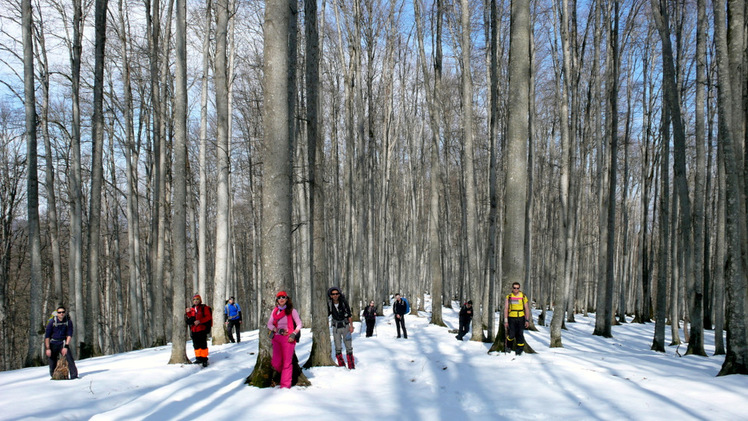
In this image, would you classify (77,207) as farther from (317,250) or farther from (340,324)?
(340,324)

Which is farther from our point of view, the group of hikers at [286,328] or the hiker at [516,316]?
the hiker at [516,316]

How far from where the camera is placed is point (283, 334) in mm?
7246

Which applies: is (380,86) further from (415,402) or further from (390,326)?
(415,402)

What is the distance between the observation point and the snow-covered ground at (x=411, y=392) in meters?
5.97

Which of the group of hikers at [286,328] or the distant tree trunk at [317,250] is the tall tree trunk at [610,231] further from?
the distant tree trunk at [317,250]

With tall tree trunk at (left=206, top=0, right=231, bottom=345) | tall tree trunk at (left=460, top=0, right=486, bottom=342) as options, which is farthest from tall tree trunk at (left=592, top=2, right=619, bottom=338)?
tall tree trunk at (left=206, top=0, right=231, bottom=345)

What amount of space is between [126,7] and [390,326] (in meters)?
16.9

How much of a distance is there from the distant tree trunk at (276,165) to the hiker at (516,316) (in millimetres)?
4906

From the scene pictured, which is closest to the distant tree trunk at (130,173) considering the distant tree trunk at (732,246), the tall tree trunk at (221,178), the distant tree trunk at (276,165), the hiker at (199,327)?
the tall tree trunk at (221,178)

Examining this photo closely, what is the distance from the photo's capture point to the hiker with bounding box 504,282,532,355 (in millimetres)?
10086

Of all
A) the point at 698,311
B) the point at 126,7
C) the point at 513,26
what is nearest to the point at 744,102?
the point at 698,311

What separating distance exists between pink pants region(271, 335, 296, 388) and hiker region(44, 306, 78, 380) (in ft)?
16.1

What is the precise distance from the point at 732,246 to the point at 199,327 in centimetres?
1075

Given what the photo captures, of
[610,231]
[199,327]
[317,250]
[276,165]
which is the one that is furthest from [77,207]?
[610,231]
